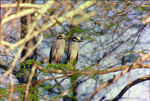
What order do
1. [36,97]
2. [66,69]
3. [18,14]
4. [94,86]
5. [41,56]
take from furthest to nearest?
[41,56]
[94,86]
[36,97]
[66,69]
[18,14]

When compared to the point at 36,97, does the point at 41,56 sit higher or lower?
higher

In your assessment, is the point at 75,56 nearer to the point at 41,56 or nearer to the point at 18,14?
the point at 41,56

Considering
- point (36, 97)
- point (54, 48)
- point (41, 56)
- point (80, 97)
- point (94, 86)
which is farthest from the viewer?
point (41, 56)

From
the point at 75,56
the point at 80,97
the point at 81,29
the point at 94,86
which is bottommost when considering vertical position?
the point at 80,97

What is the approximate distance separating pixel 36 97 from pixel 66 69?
51cm

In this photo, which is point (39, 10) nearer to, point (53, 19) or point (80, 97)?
point (53, 19)

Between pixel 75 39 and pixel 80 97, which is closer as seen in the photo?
pixel 75 39

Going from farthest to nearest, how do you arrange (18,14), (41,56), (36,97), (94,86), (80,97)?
1. (41,56)
2. (80,97)
3. (94,86)
4. (36,97)
5. (18,14)

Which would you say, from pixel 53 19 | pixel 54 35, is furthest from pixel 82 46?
pixel 53 19

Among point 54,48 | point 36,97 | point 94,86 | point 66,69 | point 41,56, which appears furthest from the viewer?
point 41,56

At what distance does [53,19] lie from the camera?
0.80 m

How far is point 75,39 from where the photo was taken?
2432mm

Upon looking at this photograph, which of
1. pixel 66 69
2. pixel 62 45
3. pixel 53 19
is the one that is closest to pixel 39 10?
pixel 53 19

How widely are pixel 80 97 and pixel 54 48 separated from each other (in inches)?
42.4
